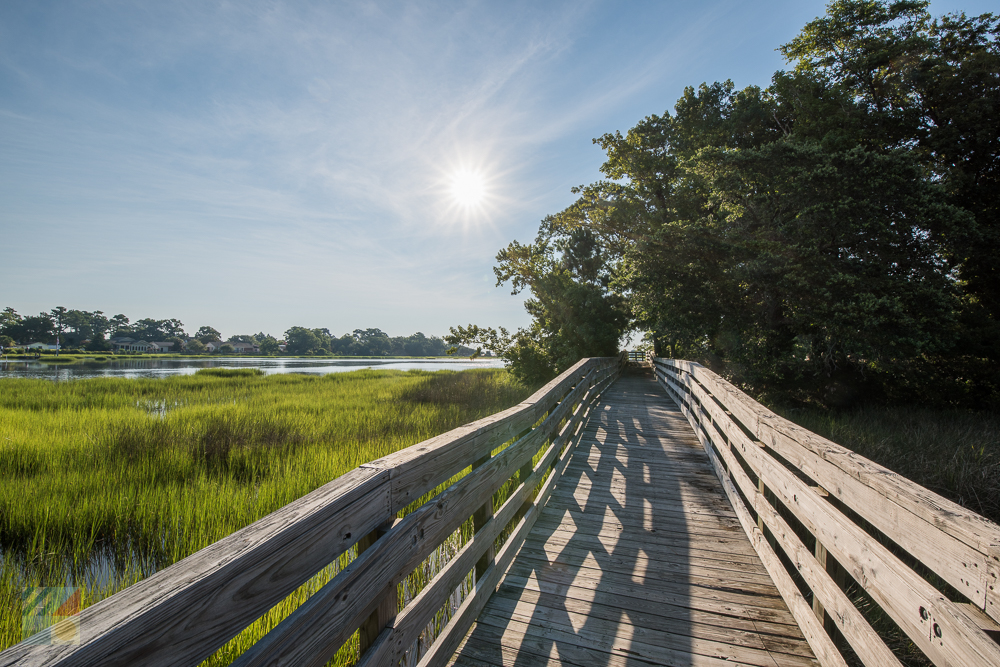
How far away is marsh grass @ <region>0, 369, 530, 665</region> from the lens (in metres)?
4.16

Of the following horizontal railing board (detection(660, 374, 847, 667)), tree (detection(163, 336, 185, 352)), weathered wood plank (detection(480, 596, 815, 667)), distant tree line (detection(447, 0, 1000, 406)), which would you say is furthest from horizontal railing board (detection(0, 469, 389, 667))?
tree (detection(163, 336, 185, 352))

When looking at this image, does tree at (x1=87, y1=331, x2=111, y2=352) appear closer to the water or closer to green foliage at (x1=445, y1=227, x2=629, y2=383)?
the water

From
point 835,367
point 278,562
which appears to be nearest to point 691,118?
point 835,367

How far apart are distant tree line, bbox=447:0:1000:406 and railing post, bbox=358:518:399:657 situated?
12.1 meters

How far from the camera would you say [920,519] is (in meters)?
1.45

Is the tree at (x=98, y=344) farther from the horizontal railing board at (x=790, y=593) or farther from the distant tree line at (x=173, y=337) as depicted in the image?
the horizontal railing board at (x=790, y=593)

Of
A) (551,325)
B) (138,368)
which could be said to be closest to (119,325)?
(138,368)

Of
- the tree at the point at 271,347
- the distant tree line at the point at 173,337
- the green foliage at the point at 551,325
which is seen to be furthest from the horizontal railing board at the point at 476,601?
the tree at the point at 271,347

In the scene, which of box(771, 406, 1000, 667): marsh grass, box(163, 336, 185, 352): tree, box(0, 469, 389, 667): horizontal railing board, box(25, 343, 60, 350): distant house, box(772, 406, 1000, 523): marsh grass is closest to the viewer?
box(0, 469, 389, 667): horizontal railing board

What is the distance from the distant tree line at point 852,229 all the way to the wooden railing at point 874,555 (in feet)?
31.5

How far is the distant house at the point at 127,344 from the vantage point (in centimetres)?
9625

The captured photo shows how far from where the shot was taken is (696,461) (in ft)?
19.8

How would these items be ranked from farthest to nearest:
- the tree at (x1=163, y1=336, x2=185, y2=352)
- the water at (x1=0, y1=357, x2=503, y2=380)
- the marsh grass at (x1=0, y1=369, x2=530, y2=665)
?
the tree at (x1=163, y1=336, x2=185, y2=352) → the water at (x1=0, y1=357, x2=503, y2=380) → the marsh grass at (x1=0, y1=369, x2=530, y2=665)

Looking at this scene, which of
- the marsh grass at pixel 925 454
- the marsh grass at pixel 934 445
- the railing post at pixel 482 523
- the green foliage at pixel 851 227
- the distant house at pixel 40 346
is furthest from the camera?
the distant house at pixel 40 346
